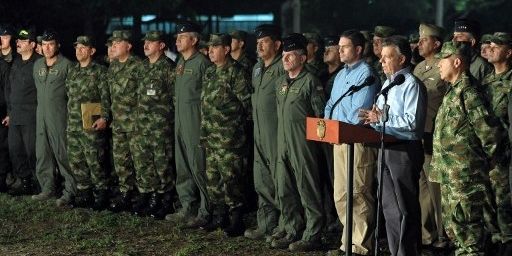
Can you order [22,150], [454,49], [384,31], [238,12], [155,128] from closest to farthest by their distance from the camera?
[454,49] → [384,31] → [155,128] → [22,150] → [238,12]

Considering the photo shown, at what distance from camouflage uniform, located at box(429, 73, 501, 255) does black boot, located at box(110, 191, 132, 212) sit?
15.5ft

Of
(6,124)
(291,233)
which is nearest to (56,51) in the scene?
(6,124)

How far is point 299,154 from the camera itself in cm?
905

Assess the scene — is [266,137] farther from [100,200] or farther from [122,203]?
[100,200]

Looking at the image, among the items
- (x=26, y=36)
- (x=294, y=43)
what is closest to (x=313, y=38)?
(x=294, y=43)

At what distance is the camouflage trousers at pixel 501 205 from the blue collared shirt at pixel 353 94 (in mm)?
1109

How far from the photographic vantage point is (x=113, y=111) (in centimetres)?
1141

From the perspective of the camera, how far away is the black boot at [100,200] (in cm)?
1172

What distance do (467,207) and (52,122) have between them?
236 inches

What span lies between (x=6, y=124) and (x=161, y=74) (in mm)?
3100

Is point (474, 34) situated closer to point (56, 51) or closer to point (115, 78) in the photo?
point (115, 78)

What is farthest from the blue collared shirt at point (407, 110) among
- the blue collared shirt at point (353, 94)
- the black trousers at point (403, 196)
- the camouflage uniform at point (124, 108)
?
the camouflage uniform at point (124, 108)

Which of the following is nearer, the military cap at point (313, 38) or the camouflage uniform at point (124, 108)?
the military cap at point (313, 38)

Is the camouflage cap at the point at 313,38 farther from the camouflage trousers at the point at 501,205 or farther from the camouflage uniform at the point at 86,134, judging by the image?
the camouflage trousers at the point at 501,205
